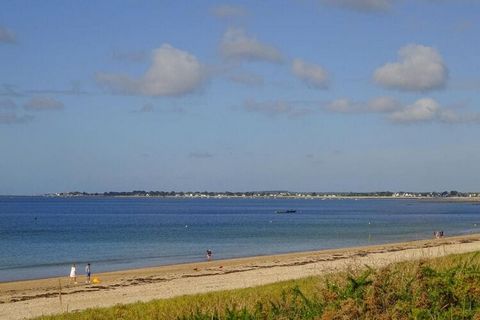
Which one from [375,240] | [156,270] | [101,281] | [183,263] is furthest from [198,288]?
[375,240]

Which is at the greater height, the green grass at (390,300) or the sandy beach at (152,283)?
the green grass at (390,300)

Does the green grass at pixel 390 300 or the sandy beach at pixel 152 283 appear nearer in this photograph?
the green grass at pixel 390 300

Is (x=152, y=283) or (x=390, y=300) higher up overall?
(x=390, y=300)

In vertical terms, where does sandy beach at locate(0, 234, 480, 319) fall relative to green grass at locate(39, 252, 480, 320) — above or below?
below

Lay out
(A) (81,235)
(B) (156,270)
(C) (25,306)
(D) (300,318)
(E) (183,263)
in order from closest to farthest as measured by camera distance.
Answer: (D) (300,318), (C) (25,306), (B) (156,270), (E) (183,263), (A) (81,235)

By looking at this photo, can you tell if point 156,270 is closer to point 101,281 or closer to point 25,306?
point 101,281

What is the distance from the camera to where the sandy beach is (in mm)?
24328

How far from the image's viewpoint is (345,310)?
619cm

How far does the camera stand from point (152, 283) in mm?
31406

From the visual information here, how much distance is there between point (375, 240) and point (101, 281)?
3514cm

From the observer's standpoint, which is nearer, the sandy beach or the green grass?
the green grass

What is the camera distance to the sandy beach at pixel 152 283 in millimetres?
24328

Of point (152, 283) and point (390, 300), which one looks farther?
point (152, 283)

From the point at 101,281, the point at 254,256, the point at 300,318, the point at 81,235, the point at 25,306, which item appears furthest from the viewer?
the point at 81,235
